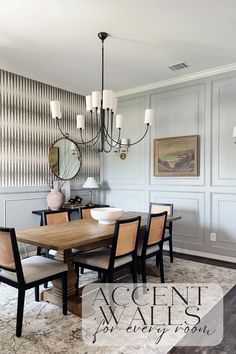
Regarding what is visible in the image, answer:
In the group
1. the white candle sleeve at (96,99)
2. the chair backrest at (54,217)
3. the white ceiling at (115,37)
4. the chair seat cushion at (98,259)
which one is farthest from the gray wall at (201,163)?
the white candle sleeve at (96,99)

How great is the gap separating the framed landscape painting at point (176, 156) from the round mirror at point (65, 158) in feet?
4.93

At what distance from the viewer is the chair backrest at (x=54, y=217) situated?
343 cm

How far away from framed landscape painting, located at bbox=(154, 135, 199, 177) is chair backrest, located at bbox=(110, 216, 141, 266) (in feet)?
6.72

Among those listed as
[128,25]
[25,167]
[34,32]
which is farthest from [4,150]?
[128,25]

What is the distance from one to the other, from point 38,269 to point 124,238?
817 millimetres

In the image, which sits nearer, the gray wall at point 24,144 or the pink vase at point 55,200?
the gray wall at point 24,144

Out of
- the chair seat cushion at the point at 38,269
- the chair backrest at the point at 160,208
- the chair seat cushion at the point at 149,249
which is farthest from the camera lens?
the chair backrest at the point at 160,208

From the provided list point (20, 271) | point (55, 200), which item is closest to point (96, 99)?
point (20, 271)

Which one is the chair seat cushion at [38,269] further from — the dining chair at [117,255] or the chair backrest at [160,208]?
the chair backrest at [160,208]

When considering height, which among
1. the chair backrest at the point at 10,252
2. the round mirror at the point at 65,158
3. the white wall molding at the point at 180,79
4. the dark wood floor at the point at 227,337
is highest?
the white wall molding at the point at 180,79

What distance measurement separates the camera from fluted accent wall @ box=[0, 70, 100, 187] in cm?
414

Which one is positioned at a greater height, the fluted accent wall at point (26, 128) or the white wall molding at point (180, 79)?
the white wall molding at point (180, 79)

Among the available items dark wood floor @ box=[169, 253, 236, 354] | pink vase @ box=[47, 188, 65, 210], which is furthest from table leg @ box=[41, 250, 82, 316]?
pink vase @ box=[47, 188, 65, 210]

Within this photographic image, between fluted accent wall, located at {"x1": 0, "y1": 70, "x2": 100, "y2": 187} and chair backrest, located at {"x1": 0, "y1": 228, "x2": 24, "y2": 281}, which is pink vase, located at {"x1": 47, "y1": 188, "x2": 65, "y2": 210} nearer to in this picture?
fluted accent wall, located at {"x1": 0, "y1": 70, "x2": 100, "y2": 187}
